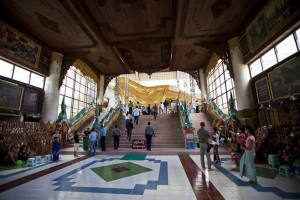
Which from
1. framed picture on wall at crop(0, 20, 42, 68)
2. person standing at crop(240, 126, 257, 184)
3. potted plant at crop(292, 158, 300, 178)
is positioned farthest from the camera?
framed picture on wall at crop(0, 20, 42, 68)

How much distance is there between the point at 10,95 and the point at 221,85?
41.8 feet

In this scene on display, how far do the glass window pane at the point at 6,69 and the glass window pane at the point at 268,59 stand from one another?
1227cm

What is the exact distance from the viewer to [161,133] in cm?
945

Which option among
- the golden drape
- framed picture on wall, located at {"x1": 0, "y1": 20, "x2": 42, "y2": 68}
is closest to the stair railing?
framed picture on wall, located at {"x1": 0, "y1": 20, "x2": 42, "y2": 68}

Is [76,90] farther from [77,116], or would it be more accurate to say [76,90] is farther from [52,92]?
[52,92]

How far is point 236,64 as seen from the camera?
8.51 meters

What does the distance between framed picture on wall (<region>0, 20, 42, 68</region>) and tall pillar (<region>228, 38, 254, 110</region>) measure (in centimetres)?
1154

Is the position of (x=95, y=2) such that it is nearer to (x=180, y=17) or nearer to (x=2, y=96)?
(x=180, y=17)

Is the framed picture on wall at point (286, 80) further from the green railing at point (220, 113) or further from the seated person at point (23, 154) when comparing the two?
the seated person at point (23, 154)

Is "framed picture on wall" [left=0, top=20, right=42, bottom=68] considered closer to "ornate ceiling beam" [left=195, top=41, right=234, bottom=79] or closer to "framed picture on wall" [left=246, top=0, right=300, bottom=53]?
"ornate ceiling beam" [left=195, top=41, right=234, bottom=79]

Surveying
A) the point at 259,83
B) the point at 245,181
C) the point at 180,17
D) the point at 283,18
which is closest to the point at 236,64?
the point at 259,83

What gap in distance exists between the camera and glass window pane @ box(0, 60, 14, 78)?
7105 millimetres

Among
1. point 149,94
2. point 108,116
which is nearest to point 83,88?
point 108,116

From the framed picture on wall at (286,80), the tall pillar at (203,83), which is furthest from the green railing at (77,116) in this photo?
the framed picture on wall at (286,80)
